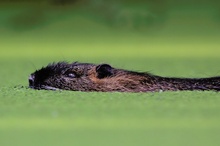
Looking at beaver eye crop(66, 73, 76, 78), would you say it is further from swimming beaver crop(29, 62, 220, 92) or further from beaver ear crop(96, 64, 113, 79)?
beaver ear crop(96, 64, 113, 79)

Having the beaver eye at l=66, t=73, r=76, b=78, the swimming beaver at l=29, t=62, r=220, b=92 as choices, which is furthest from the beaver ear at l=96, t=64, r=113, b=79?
the beaver eye at l=66, t=73, r=76, b=78

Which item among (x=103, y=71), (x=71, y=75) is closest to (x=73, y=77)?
(x=71, y=75)

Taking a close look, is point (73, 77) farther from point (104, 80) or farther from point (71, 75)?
point (104, 80)

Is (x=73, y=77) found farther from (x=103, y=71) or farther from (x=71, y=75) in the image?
(x=103, y=71)

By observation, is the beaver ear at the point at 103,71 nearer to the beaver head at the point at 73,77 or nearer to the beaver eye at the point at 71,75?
the beaver head at the point at 73,77

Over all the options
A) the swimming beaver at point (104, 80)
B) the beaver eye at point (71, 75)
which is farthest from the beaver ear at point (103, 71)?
the beaver eye at point (71, 75)

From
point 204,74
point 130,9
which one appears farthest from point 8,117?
point 130,9

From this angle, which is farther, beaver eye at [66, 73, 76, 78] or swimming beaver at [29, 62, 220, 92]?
beaver eye at [66, 73, 76, 78]

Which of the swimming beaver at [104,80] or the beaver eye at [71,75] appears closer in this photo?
the swimming beaver at [104,80]
